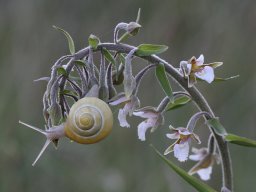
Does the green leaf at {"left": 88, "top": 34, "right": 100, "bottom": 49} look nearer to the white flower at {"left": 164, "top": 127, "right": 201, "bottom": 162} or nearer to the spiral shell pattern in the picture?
the spiral shell pattern

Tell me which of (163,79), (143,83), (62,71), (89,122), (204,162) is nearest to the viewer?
(89,122)

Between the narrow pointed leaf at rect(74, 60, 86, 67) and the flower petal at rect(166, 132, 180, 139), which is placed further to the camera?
the flower petal at rect(166, 132, 180, 139)

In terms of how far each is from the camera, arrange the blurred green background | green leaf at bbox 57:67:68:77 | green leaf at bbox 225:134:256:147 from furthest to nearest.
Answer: the blurred green background < green leaf at bbox 225:134:256:147 < green leaf at bbox 57:67:68:77

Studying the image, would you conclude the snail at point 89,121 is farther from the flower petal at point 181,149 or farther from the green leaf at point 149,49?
the flower petal at point 181,149

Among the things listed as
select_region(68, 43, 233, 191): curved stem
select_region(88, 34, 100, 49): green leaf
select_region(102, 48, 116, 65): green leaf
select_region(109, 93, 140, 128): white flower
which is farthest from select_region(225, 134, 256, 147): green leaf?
select_region(88, 34, 100, 49): green leaf

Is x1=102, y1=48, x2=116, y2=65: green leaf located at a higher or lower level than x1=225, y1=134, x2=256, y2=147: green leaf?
higher

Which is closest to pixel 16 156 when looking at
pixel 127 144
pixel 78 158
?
pixel 78 158

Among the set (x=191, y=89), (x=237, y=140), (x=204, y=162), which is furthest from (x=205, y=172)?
(x=191, y=89)

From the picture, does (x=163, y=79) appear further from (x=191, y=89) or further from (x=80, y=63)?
(x=80, y=63)
